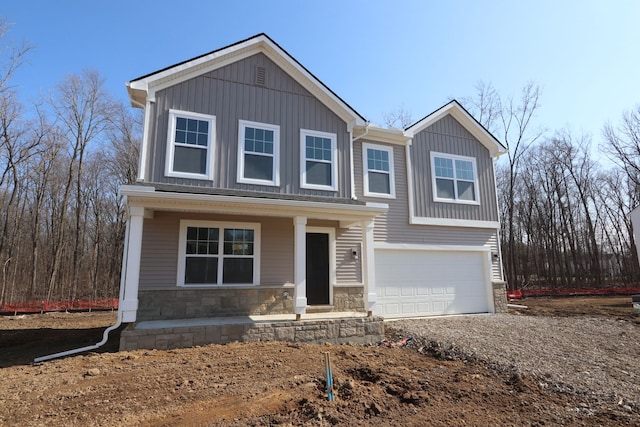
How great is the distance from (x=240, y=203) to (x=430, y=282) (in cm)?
661

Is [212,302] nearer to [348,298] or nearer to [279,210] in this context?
[279,210]

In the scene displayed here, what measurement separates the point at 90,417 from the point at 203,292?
4.39 meters

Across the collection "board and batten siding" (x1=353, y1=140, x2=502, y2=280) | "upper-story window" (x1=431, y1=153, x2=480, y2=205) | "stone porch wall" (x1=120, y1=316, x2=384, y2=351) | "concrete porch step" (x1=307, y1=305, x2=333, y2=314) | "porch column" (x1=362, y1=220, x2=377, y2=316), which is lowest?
"stone porch wall" (x1=120, y1=316, x2=384, y2=351)

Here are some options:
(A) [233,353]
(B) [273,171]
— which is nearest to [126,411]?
(A) [233,353]

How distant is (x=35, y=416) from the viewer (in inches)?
153

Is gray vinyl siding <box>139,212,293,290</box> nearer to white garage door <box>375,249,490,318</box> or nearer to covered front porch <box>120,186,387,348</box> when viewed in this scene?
covered front porch <box>120,186,387,348</box>

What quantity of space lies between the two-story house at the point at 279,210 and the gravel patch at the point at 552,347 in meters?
1.51

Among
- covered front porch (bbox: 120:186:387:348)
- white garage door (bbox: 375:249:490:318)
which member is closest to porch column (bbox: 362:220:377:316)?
covered front porch (bbox: 120:186:387:348)

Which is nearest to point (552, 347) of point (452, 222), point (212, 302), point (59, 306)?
point (452, 222)

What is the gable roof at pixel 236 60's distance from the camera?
8.02 meters

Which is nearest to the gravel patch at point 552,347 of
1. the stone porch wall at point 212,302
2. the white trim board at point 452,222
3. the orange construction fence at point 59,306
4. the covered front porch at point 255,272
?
the covered front porch at point 255,272

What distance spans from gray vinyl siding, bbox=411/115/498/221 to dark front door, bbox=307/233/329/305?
3.28 m

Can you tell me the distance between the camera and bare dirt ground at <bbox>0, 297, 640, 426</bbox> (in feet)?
12.6

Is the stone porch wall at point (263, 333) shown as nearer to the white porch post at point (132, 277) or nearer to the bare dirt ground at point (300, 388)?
the bare dirt ground at point (300, 388)
